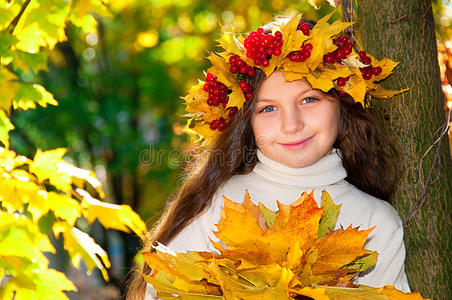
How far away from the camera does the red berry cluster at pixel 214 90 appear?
204 centimetres

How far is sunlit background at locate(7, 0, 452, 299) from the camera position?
539 centimetres

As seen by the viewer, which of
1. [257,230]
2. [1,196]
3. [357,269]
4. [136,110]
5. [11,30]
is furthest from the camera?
[136,110]

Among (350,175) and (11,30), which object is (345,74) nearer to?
(350,175)

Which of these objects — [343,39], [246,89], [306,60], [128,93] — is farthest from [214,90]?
[128,93]

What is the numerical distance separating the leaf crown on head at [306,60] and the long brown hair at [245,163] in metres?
→ 0.07

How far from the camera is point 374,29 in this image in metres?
1.88

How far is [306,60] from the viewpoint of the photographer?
186cm

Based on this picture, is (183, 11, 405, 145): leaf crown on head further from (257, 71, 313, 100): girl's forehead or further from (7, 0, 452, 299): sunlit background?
(7, 0, 452, 299): sunlit background

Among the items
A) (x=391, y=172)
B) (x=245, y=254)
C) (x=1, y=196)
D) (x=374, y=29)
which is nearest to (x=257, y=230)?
(x=245, y=254)

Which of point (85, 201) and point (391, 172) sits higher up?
point (391, 172)

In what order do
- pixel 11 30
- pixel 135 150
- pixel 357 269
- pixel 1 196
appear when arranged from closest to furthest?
pixel 357 269
pixel 1 196
pixel 11 30
pixel 135 150

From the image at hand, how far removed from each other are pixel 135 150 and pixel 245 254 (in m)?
4.53

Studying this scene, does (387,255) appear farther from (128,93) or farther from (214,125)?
(128,93)

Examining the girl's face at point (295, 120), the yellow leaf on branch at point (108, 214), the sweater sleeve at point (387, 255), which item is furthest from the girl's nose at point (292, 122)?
the yellow leaf on branch at point (108, 214)
